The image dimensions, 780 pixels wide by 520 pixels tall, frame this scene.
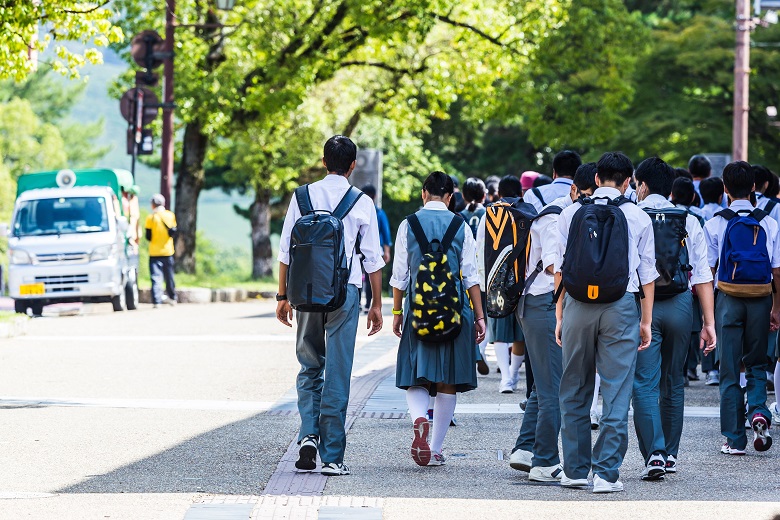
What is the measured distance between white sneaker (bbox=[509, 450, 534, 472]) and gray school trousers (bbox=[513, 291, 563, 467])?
0.05 metres

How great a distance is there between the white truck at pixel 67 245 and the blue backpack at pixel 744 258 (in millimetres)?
15190

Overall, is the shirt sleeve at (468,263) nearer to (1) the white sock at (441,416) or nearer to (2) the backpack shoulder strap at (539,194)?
(1) the white sock at (441,416)

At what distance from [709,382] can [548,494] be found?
6.05 m

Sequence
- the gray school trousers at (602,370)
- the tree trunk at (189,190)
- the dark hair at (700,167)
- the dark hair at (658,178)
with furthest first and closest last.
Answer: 1. the tree trunk at (189,190)
2. the dark hair at (700,167)
3. the dark hair at (658,178)
4. the gray school trousers at (602,370)

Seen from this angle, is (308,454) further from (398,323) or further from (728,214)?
(728,214)

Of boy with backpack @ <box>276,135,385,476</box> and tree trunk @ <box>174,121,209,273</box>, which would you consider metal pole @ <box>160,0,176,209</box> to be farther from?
boy with backpack @ <box>276,135,385,476</box>

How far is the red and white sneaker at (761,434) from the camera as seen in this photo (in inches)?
346

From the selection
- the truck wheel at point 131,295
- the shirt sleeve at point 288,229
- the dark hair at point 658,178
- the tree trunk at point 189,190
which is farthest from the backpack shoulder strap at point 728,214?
the tree trunk at point 189,190

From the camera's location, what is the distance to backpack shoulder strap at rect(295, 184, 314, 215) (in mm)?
7707

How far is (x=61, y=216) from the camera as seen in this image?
23.1 m

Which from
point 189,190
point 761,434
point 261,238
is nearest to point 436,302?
point 761,434

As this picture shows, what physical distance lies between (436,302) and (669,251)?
1.33 meters

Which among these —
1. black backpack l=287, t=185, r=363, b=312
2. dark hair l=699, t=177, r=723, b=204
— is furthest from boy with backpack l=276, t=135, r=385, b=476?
dark hair l=699, t=177, r=723, b=204

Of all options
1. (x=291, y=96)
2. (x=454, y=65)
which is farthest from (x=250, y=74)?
(x=454, y=65)
